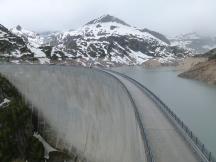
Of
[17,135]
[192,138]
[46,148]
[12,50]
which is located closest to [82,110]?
[46,148]

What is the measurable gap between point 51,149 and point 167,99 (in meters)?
17.8

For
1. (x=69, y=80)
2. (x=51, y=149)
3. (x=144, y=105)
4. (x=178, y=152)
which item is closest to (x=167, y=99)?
(x=69, y=80)

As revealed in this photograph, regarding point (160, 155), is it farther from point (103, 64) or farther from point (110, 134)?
point (103, 64)

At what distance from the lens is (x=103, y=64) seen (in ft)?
600

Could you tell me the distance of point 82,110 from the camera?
1940 inches

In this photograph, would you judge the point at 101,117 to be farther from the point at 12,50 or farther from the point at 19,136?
the point at 12,50

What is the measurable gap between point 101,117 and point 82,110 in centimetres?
705

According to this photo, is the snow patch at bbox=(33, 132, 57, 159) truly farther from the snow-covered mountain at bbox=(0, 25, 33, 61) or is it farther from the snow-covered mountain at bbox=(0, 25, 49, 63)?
the snow-covered mountain at bbox=(0, 25, 33, 61)

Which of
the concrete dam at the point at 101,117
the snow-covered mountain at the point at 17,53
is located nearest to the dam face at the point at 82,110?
the concrete dam at the point at 101,117

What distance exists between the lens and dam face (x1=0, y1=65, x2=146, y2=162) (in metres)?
33.7

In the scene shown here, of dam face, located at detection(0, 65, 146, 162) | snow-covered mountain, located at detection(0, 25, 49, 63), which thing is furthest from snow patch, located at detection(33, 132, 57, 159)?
snow-covered mountain, located at detection(0, 25, 49, 63)

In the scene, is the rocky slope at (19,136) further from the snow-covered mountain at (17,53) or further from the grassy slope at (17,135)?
the snow-covered mountain at (17,53)

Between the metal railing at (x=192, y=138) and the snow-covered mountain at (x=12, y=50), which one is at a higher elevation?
the snow-covered mountain at (x=12, y=50)

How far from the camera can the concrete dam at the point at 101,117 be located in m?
25.1
